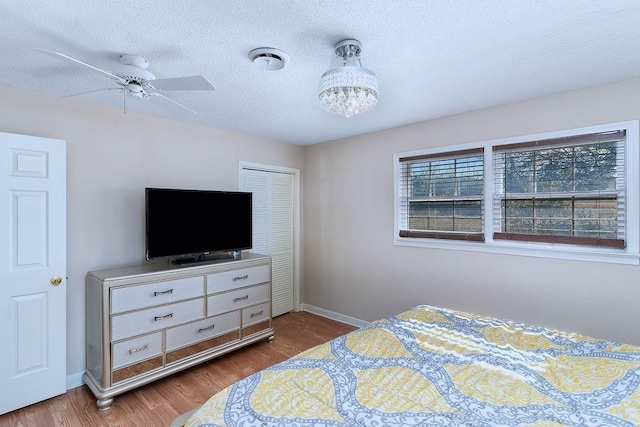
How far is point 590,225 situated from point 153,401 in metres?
3.64

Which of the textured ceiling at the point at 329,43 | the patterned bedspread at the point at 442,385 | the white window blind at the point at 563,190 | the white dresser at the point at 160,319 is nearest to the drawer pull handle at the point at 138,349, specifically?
the white dresser at the point at 160,319

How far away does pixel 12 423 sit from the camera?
2.12 metres

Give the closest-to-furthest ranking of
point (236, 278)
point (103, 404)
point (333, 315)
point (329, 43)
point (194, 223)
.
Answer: point (329, 43) < point (103, 404) < point (194, 223) < point (236, 278) < point (333, 315)

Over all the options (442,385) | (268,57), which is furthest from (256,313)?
(268,57)

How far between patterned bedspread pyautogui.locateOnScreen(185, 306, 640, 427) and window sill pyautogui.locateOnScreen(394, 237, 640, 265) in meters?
0.78

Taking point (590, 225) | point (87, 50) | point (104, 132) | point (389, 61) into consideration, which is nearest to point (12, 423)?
point (104, 132)

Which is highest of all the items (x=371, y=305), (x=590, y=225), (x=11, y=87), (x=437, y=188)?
(x=11, y=87)

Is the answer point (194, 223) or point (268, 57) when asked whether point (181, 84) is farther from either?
point (194, 223)

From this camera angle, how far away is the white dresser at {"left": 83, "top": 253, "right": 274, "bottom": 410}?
7.64ft

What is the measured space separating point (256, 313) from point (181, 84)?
2333 millimetres

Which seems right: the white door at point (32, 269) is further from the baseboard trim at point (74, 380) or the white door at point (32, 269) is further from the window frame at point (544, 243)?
the window frame at point (544, 243)

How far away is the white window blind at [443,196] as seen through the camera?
3.02 metres

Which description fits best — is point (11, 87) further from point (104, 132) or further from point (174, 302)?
point (174, 302)

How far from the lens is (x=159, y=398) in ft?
7.93
